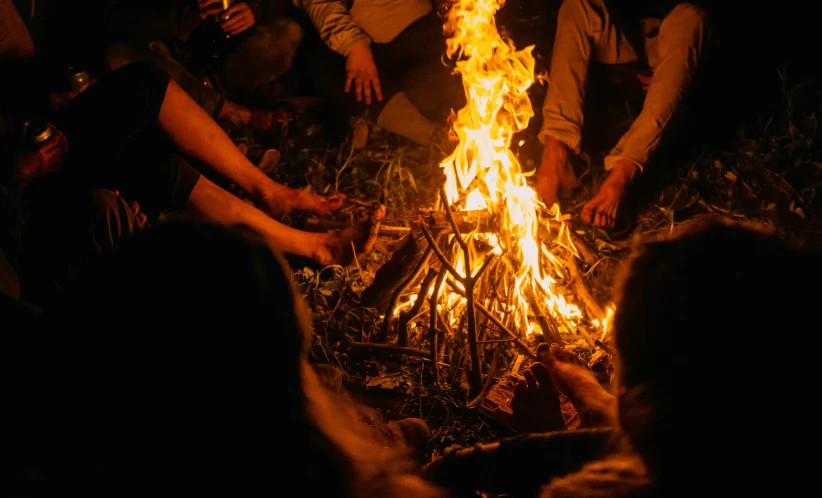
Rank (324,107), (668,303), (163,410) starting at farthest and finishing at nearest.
A: 1. (324,107)
2. (668,303)
3. (163,410)

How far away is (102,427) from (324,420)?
50 centimetres

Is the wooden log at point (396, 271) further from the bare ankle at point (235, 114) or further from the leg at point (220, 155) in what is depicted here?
the bare ankle at point (235, 114)

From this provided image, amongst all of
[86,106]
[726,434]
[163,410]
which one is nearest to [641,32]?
[86,106]

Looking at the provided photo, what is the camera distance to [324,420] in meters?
1.53

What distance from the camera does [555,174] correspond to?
4.61 meters

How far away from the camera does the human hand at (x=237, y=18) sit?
5.04m

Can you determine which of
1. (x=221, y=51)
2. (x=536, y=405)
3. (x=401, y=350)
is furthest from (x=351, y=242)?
(x=221, y=51)

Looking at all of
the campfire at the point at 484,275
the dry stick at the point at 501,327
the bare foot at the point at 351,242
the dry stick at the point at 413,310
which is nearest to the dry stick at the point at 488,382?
the campfire at the point at 484,275

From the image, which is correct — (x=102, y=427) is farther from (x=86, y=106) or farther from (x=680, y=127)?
(x=680, y=127)

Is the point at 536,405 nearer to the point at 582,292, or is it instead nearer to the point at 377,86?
the point at 582,292

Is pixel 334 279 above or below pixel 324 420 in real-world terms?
below

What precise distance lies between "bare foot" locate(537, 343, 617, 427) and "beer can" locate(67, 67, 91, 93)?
337cm

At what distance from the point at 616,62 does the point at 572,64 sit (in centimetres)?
41

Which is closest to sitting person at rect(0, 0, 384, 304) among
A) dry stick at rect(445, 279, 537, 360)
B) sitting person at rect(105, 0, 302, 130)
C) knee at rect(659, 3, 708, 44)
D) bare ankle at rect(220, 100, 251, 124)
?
dry stick at rect(445, 279, 537, 360)
